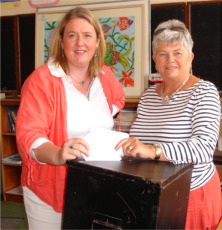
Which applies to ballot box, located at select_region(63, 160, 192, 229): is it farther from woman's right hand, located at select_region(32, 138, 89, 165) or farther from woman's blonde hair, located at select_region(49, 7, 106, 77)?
woman's blonde hair, located at select_region(49, 7, 106, 77)

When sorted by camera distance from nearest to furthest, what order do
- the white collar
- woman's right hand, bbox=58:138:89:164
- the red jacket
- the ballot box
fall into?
the ballot box → woman's right hand, bbox=58:138:89:164 → the red jacket → the white collar

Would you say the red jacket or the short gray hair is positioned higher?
the short gray hair

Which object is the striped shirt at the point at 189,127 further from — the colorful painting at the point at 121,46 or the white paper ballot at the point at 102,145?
the colorful painting at the point at 121,46

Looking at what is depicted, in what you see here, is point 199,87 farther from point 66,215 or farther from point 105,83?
point 66,215

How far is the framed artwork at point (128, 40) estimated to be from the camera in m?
2.74

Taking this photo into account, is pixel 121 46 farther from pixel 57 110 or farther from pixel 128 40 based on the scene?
pixel 57 110

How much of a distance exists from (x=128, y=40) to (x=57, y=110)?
5.58 ft

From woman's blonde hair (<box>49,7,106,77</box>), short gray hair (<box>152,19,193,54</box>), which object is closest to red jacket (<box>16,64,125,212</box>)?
woman's blonde hair (<box>49,7,106,77</box>)

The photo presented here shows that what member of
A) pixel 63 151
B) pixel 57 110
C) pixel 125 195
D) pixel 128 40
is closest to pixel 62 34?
pixel 57 110

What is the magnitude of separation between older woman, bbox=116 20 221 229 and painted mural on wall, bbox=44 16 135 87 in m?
1.42

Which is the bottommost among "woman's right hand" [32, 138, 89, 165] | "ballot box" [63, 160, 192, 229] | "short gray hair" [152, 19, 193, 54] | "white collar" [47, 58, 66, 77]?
"ballot box" [63, 160, 192, 229]

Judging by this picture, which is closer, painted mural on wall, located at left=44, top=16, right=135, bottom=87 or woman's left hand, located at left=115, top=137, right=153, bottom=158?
woman's left hand, located at left=115, top=137, right=153, bottom=158

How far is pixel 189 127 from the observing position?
117 centimetres

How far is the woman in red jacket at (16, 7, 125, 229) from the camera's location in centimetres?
122
